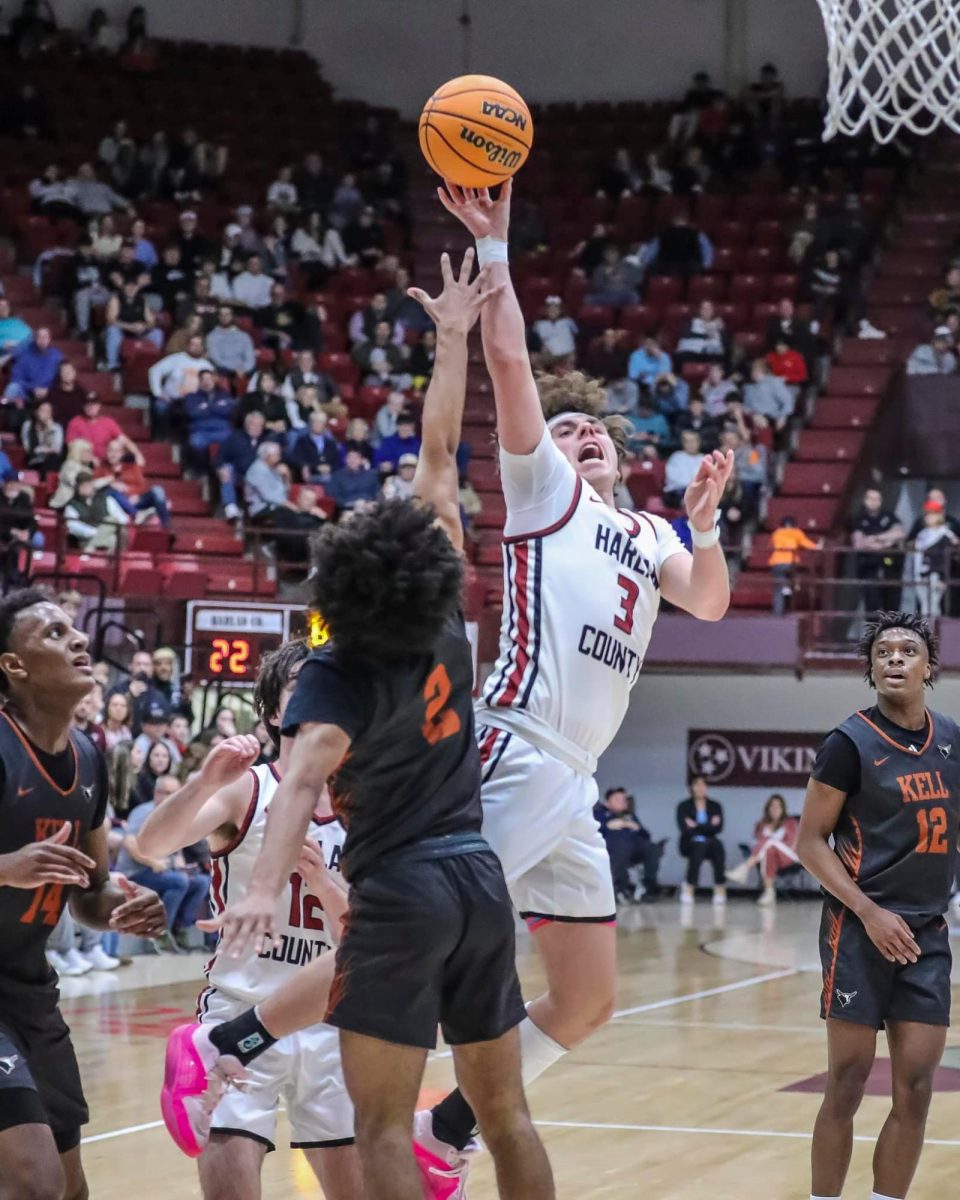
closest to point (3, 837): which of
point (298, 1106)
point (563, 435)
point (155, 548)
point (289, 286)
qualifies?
point (298, 1106)

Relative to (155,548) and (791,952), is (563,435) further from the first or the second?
(155,548)

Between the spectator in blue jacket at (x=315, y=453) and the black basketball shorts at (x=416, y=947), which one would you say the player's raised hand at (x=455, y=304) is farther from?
the spectator in blue jacket at (x=315, y=453)

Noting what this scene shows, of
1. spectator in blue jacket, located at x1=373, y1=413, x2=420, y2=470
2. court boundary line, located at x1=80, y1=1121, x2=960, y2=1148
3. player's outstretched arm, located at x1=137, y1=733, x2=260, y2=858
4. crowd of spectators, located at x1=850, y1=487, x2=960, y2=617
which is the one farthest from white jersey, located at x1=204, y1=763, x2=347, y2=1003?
spectator in blue jacket, located at x1=373, y1=413, x2=420, y2=470

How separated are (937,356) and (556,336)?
416 centimetres

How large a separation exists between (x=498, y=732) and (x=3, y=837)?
129 cm

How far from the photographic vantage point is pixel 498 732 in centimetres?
494

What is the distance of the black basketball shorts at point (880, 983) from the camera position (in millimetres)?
5605

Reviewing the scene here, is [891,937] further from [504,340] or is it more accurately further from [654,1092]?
[654,1092]

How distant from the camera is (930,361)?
20500 mm

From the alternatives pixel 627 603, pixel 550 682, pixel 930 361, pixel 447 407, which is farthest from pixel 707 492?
pixel 930 361

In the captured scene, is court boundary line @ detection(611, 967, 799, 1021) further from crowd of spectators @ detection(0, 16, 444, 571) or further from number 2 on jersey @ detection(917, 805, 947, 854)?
crowd of spectators @ detection(0, 16, 444, 571)

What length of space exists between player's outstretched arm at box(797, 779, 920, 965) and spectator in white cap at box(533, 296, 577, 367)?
1484cm

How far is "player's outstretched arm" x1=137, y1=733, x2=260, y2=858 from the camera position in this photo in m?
4.45

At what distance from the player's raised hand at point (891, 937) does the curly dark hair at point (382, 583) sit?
7.27 ft
